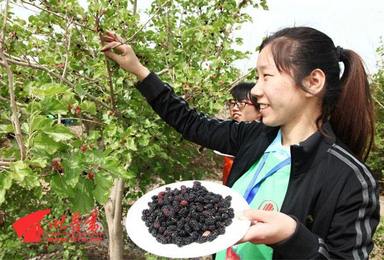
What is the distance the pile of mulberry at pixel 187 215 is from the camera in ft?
4.00

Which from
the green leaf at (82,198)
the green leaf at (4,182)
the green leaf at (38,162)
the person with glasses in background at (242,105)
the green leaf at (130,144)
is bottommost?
the person with glasses in background at (242,105)

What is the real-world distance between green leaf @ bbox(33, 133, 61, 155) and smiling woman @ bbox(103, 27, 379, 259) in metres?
0.59

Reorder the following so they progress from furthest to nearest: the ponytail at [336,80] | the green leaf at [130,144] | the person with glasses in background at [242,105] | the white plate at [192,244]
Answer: the person with glasses in background at [242,105] → the green leaf at [130,144] → the ponytail at [336,80] → the white plate at [192,244]

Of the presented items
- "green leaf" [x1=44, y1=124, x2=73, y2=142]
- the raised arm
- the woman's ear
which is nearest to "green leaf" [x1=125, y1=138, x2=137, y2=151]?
the raised arm

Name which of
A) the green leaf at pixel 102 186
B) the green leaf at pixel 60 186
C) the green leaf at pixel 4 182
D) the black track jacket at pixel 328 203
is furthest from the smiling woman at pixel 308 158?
the green leaf at pixel 4 182

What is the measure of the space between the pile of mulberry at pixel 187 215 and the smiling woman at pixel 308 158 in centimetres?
11

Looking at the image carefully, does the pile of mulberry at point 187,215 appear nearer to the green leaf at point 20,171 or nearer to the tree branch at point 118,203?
the green leaf at point 20,171

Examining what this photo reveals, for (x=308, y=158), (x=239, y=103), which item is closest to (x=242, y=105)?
(x=239, y=103)

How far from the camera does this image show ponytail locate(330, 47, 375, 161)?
4.47ft

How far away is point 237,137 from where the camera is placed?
1.68 m

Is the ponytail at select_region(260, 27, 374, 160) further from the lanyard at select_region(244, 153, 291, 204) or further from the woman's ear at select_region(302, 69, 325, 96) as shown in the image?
the lanyard at select_region(244, 153, 291, 204)

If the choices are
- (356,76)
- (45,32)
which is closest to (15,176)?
(356,76)

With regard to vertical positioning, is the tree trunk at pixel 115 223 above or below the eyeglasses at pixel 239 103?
below

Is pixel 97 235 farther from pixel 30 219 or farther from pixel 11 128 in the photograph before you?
pixel 11 128
